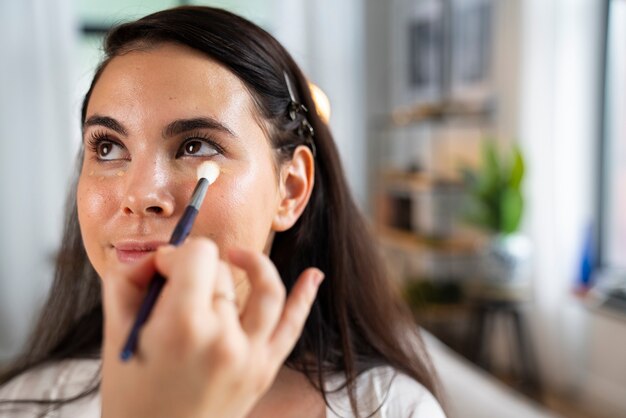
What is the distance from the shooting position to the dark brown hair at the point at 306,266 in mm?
845

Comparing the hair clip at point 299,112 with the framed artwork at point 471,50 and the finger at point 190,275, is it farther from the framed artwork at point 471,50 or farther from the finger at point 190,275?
the framed artwork at point 471,50

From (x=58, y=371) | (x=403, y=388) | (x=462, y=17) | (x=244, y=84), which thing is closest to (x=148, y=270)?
(x=244, y=84)

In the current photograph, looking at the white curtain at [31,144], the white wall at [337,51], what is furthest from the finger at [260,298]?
the white wall at [337,51]

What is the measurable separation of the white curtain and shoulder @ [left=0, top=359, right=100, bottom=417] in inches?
114

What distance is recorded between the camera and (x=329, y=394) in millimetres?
932

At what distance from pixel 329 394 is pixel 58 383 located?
1.39ft

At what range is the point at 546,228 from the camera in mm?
3127

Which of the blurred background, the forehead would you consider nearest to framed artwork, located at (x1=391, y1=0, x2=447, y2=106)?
the blurred background

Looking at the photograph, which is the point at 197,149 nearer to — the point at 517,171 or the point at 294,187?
the point at 294,187

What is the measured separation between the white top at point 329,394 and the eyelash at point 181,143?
39 centimetres

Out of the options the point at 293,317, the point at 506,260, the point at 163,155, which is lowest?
the point at 506,260

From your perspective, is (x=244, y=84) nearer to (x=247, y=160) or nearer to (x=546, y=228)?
(x=247, y=160)

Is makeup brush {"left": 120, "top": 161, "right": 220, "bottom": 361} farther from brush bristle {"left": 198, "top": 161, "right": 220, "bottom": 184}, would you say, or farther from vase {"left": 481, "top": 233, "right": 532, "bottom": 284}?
vase {"left": 481, "top": 233, "right": 532, "bottom": 284}

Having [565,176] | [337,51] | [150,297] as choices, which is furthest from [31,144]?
[150,297]
